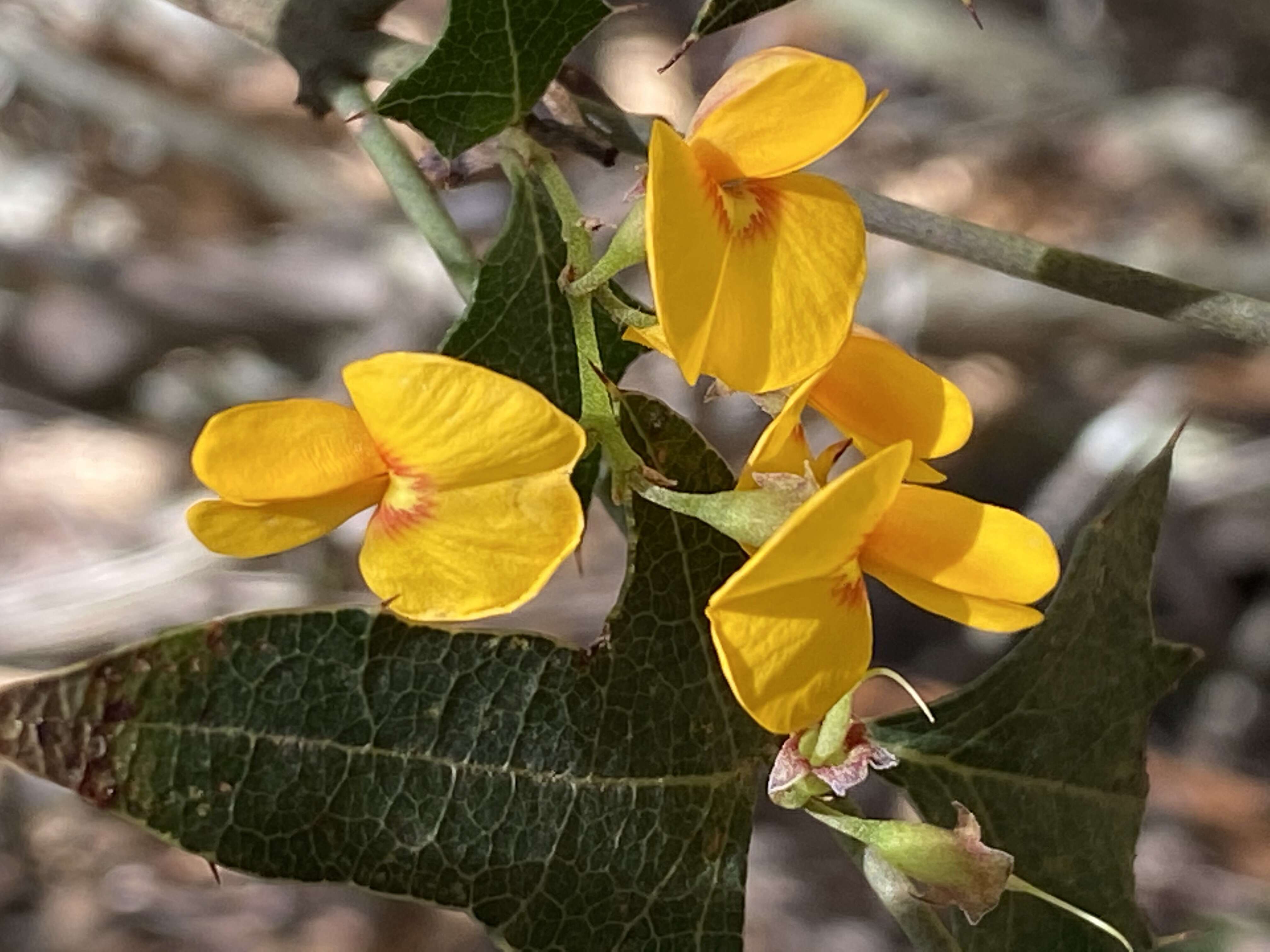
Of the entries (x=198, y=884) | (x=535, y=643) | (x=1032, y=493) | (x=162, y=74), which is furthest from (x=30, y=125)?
(x=535, y=643)

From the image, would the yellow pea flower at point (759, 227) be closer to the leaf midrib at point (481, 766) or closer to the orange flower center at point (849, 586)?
the orange flower center at point (849, 586)

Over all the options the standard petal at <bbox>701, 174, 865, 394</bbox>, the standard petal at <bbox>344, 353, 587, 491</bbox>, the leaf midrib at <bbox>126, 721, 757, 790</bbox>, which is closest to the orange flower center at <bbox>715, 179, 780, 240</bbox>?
the standard petal at <bbox>701, 174, 865, 394</bbox>

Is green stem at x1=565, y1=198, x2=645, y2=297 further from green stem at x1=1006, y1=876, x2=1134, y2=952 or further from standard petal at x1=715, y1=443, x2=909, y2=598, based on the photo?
green stem at x1=1006, y1=876, x2=1134, y2=952

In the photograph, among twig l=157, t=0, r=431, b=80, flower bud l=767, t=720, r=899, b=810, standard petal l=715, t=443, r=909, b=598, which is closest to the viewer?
standard petal l=715, t=443, r=909, b=598

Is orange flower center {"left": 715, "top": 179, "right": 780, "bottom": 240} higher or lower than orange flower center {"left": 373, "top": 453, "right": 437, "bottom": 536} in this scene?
higher

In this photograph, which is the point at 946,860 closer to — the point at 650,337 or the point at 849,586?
the point at 849,586

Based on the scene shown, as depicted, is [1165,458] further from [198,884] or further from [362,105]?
[198,884]
